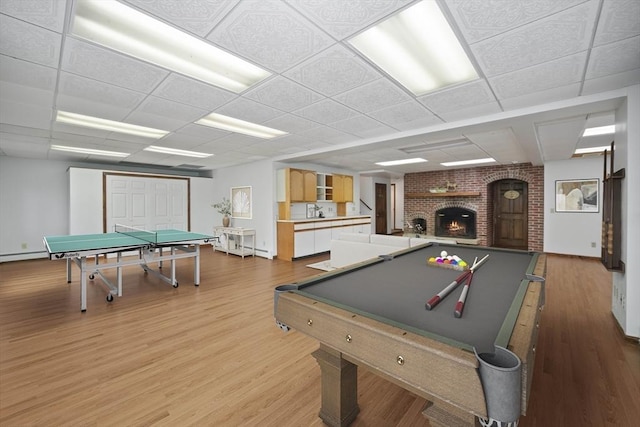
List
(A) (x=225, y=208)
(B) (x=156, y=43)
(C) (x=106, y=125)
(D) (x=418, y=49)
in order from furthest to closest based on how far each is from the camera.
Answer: (A) (x=225, y=208)
(C) (x=106, y=125)
(D) (x=418, y=49)
(B) (x=156, y=43)

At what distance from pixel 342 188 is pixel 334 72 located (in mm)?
5917

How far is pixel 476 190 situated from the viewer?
832cm

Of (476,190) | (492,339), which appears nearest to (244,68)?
(492,339)

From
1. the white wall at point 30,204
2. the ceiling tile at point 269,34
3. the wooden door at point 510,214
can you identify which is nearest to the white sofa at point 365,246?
the ceiling tile at point 269,34

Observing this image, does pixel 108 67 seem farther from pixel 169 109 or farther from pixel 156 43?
pixel 169 109

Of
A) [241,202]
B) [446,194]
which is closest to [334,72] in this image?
[241,202]

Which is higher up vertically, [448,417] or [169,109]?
[169,109]

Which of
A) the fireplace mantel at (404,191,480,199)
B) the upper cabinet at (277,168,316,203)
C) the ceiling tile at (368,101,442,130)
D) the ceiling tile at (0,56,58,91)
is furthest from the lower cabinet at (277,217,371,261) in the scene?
the ceiling tile at (0,56,58,91)

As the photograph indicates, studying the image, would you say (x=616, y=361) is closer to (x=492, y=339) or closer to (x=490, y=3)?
(x=492, y=339)

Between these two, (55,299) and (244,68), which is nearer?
(244,68)

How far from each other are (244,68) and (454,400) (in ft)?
8.67

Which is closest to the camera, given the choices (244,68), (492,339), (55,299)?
(492,339)

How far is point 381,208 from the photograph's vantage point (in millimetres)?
11242

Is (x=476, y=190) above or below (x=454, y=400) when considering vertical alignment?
above
